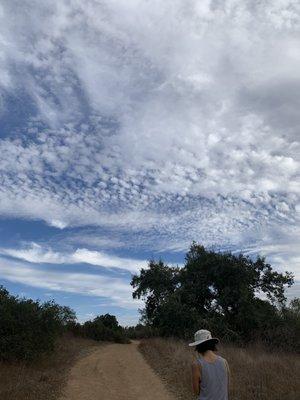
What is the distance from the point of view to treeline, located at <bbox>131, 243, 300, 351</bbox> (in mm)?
33938

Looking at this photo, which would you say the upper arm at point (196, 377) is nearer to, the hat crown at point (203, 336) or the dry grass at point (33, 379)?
the hat crown at point (203, 336)

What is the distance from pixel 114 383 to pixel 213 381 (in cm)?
1189

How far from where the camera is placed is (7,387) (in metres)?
13.0

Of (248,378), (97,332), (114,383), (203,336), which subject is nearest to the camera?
(203,336)

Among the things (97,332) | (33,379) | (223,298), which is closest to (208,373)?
(33,379)

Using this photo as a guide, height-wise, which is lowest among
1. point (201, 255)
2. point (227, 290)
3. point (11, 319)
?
point (11, 319)

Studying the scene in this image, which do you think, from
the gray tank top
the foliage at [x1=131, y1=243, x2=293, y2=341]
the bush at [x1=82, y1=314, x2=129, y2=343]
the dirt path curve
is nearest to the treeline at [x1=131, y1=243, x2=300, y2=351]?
the foliage at [x1=131, y1=243, x2=293, y2=341]

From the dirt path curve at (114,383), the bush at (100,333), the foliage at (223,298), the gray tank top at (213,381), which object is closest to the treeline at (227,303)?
the foliage at (223,298)

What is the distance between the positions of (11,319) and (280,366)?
10.8 meters

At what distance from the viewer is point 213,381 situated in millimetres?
5234

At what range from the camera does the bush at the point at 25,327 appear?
1842cm

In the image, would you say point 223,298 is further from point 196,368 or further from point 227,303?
point 196,368

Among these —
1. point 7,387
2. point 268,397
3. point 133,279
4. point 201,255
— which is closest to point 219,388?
point 268,397

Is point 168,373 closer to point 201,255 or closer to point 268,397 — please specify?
point 268,397
